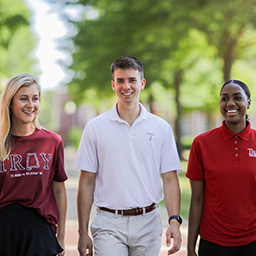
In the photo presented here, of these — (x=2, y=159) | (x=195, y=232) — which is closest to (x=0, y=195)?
(x=2, y=159)

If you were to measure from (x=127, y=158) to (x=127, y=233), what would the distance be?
63 centimetres

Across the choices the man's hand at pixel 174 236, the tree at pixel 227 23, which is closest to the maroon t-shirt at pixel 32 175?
the man's hand at pixel 174 236

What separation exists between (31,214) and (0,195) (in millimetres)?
274

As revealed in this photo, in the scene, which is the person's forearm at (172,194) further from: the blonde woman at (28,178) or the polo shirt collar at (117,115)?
the blonde woman at (28,178)

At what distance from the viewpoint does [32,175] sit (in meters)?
3.69

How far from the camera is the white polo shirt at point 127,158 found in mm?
4094

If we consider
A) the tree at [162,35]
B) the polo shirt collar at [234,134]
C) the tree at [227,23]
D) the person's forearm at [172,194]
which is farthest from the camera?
the tree at [162,35]

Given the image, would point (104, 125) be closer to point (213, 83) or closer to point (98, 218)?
point (98, 218)

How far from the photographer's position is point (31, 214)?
3662 mm

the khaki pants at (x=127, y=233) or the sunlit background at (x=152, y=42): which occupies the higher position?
the sunlit background at (x=152, y=42)

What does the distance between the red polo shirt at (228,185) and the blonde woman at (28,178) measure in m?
1.14

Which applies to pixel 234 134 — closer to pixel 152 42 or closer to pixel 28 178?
pixel 28 178

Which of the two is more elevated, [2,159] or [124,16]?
[124,16]

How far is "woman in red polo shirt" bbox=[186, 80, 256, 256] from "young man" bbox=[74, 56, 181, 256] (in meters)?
0.26
